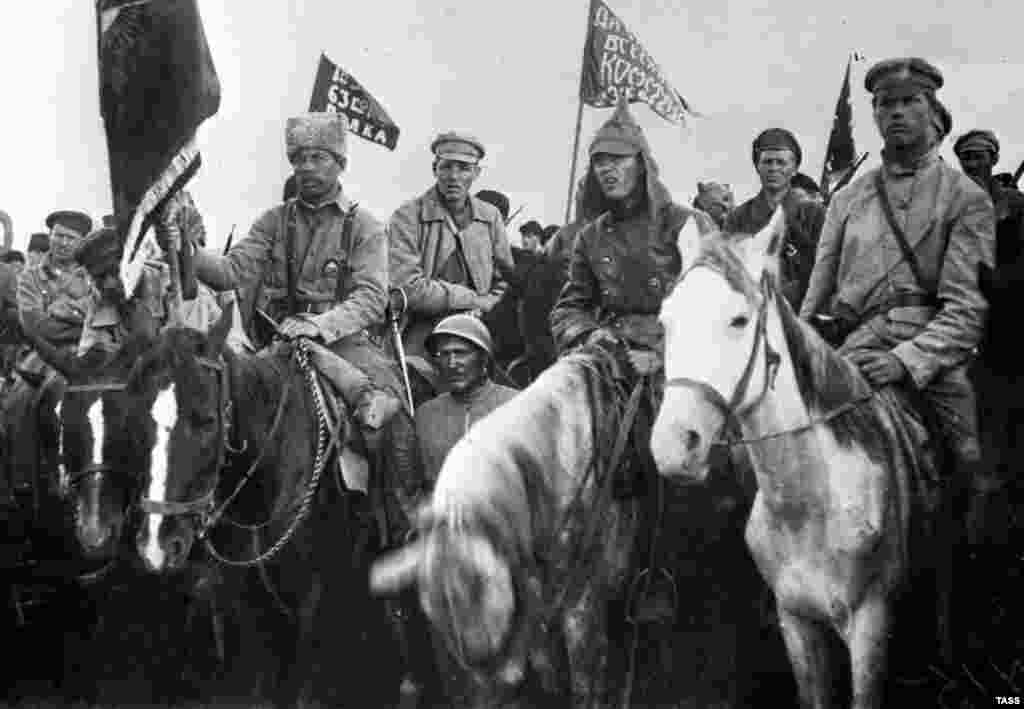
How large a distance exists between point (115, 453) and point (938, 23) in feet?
16.8

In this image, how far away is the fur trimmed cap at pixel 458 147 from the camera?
9109 millimetres

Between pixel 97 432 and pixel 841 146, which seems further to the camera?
pixel 841 146

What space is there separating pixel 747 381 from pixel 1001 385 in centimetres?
211

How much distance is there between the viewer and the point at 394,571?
723 centimetres

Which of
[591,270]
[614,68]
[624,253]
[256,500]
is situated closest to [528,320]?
[591,270]

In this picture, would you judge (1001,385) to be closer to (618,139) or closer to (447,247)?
(618,139)

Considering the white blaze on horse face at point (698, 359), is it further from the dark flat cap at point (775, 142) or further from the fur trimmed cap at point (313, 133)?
the fur trimmed cap at point (313, 133)

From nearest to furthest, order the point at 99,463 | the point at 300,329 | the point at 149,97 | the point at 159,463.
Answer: the point at 159,463 < the point at 99,463 < the point at 300,329 < the point at 149,97

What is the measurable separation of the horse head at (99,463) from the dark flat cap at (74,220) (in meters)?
4.66

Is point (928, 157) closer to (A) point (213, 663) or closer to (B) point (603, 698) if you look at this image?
(B) point (603, 698)

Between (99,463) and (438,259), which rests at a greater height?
(438,259)

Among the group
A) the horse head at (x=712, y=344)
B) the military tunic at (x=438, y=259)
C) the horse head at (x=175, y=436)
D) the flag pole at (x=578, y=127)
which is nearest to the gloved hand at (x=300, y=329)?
the horse head at (x=175, y=436)

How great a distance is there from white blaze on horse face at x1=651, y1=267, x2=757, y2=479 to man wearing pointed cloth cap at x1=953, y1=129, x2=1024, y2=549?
1666 mm

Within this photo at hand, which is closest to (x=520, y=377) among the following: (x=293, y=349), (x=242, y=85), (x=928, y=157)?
(x=293, y=349)
